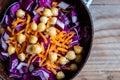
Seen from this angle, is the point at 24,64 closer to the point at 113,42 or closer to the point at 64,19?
the point at 64,19

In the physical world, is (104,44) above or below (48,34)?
below

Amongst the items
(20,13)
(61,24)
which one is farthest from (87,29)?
(20,13)

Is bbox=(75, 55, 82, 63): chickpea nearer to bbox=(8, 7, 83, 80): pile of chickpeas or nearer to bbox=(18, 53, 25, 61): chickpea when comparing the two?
bbox=(8, 7, 83, 80): pile of chickpeas

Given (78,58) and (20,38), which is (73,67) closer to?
(78,58)

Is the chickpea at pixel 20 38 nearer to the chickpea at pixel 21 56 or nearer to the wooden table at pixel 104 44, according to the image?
the chickpea at pixel 21 56

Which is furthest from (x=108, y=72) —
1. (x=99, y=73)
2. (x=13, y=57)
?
(x=13, y=57)

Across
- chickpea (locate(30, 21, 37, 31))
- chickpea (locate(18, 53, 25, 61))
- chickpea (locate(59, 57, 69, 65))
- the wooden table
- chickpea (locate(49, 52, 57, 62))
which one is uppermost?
chickpea (locate(30, 21, 37, 31))

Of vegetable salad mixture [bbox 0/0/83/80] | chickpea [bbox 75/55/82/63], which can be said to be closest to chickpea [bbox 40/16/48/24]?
vegetable salad mixture [bbox 0/0/83/80]

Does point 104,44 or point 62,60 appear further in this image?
point 104,44
